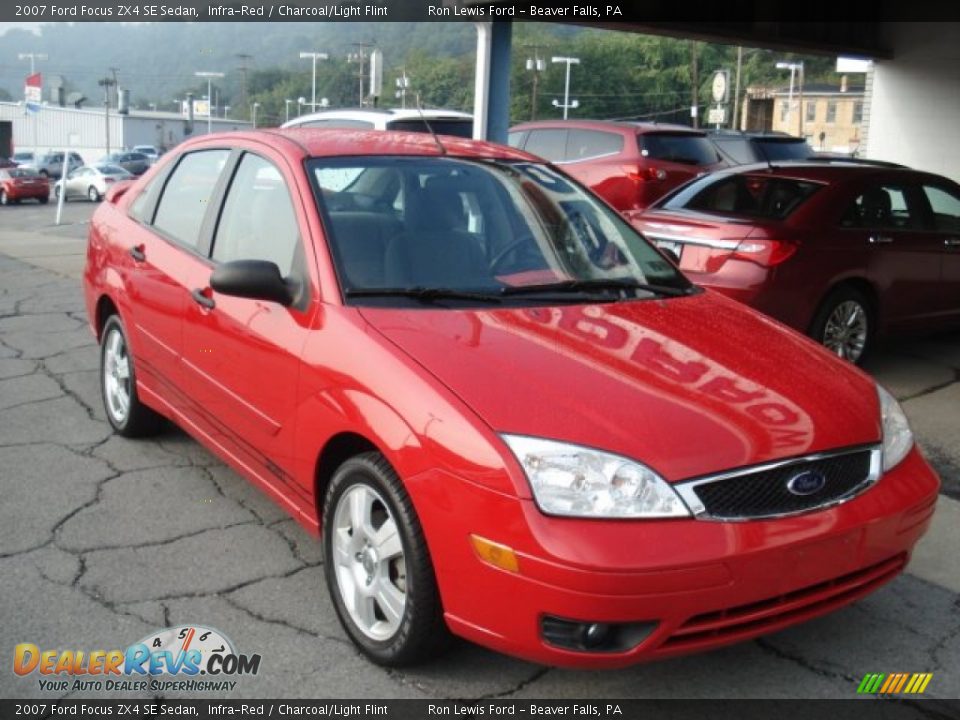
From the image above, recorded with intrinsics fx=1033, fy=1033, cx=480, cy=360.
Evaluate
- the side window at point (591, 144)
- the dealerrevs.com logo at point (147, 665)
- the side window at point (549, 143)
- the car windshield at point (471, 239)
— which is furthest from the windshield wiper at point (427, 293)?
the side window at point (549, 143)

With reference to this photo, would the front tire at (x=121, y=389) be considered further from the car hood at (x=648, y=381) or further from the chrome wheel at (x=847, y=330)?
the chrome wheel at (x=847, y=330)

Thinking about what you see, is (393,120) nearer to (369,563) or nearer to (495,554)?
(369,563)

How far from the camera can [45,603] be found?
354 cm

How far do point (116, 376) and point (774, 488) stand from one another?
12.3 ft

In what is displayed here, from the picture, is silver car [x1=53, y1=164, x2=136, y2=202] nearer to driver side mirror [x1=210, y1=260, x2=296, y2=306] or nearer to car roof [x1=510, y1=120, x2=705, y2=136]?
car roof [x1=510, y1=120, x2=705, y2=136]

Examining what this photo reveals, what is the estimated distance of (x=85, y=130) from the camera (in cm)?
8681

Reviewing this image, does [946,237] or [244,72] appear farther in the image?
[244,72]

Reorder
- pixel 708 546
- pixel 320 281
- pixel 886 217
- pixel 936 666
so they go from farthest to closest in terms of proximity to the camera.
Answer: pixel 886 217
pixel 320 281
pixel 936 666
pixel 708 546

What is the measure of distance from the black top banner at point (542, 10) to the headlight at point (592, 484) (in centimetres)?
729

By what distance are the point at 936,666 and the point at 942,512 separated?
1.48 m

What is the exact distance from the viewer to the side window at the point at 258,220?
3857mm

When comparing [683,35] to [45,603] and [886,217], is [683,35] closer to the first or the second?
[886,217]

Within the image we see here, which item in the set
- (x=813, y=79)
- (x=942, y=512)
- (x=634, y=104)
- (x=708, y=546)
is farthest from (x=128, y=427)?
(x=813, y=79)

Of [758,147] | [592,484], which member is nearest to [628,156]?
[758,147]
